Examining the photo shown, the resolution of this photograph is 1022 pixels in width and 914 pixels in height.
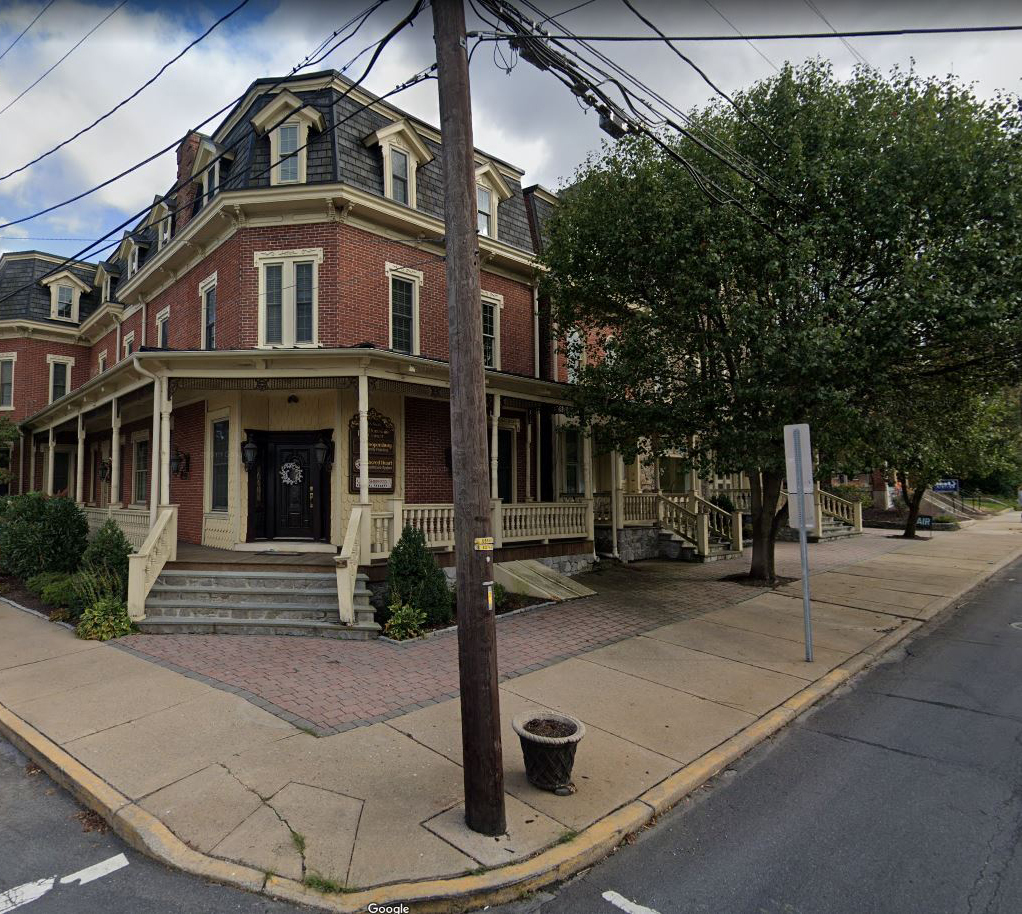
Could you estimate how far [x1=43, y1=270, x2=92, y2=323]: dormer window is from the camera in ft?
76.0

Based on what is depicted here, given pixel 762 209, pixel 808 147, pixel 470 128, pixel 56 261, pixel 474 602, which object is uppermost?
pixel 56 261

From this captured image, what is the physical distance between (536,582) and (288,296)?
7.43 m

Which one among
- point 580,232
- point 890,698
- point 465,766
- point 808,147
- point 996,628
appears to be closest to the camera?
point 465,766

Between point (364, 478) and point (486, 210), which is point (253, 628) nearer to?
point (364, 478)

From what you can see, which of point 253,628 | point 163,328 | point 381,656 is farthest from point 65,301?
point 381,656

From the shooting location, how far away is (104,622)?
8.71 meters

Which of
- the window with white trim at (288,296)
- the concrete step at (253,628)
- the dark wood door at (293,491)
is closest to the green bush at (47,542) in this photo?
the dark wood door at (293,491)

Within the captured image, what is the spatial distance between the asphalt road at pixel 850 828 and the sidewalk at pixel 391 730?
0.77 ft

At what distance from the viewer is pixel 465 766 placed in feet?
13.1

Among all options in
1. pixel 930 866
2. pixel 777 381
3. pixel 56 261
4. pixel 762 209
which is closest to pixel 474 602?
pixel 930 866

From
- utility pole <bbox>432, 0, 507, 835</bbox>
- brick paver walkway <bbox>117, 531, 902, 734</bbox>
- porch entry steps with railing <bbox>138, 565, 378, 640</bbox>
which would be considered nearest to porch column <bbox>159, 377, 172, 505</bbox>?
porch entry steps with railing <bbox>138, 565, 378, 640</bbox>

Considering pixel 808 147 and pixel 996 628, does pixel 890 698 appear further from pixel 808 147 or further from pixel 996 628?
pixel 808 147

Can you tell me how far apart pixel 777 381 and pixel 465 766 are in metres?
8.28

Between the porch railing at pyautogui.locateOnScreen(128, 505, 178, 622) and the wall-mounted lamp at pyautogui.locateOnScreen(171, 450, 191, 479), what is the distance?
3671mm
